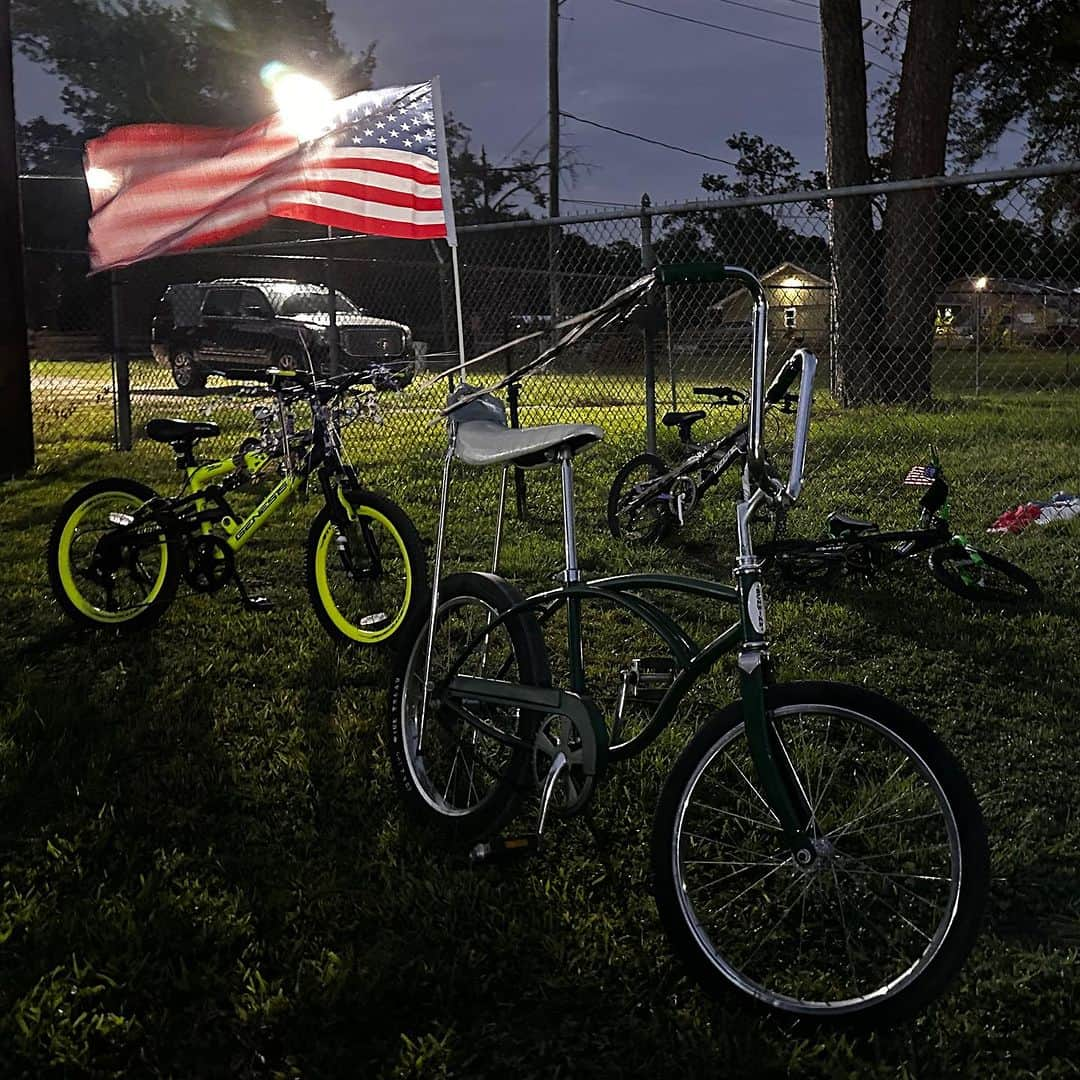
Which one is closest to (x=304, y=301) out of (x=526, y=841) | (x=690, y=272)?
(x=526, y=841)

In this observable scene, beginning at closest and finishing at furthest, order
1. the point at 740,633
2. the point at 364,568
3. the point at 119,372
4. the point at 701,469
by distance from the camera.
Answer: the point at 740,633
the point at 364,568
the point at 701,469
the point at 119,372

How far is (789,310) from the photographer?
36.4ft

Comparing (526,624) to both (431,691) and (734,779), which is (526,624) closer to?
(431,691)

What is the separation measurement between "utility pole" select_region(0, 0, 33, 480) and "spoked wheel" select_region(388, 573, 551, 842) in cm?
738

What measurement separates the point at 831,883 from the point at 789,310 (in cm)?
894

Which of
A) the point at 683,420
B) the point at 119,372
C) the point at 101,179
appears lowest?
the point at 683,420

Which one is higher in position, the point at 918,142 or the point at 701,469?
the point at 918,142

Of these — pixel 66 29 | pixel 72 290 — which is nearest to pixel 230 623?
pixel 72 290

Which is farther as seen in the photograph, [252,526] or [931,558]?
[931,558]

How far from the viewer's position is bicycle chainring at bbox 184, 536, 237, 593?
17.5 feet

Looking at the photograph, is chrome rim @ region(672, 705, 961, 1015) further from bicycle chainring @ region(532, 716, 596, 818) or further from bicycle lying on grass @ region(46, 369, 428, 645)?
bicycle lying on grass @ region(46, 369, 428, 645)

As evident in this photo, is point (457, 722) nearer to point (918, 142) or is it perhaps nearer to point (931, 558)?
point (931, 558)

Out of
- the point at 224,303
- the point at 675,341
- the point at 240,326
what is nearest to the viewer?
the point at 675,341

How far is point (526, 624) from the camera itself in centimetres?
304
